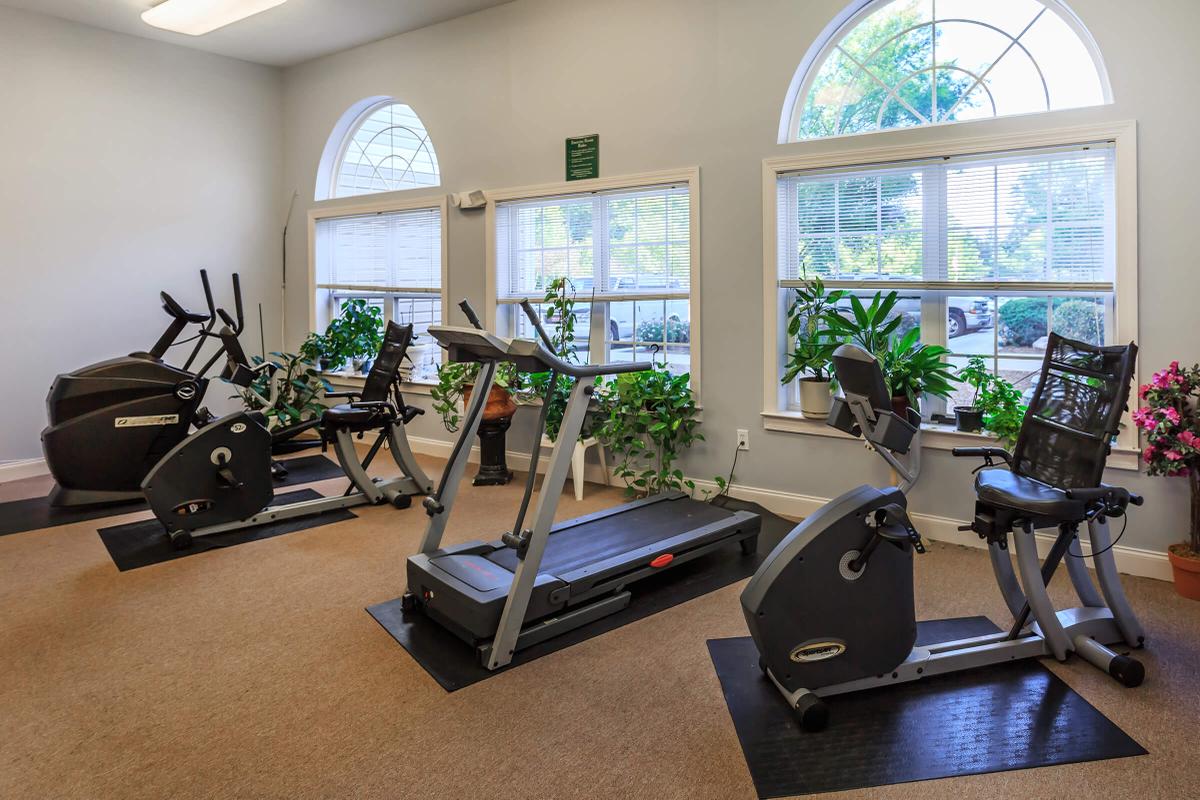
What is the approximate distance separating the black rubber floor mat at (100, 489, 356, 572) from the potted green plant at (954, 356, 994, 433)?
11.0 feet

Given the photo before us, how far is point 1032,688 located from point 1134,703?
28cm

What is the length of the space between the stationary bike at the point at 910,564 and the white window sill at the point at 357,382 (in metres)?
4.14

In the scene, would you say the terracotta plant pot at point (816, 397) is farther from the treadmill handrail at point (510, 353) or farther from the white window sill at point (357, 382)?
the white window sill at point (357, 382)

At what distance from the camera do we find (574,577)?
2895mm

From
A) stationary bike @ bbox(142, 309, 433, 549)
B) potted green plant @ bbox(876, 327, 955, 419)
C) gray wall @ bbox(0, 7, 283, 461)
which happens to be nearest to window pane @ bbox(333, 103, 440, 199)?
gray wall @ bbox(0, 7, 283, 461)

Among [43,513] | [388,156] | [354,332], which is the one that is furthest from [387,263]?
[43,513]

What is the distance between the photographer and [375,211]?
6152 mm

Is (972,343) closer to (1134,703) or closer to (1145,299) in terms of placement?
(1145,299)

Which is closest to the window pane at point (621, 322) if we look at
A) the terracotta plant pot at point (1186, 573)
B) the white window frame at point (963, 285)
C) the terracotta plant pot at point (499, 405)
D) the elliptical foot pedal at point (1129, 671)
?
the terracotta plant pot at point (499, 405)

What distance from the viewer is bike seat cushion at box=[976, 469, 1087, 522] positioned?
2.29 metres

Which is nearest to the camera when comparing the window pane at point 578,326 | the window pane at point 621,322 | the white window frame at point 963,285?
the white window frame at point 963,285

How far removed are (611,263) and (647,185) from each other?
563mm

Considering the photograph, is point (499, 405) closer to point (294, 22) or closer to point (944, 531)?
point (944, 531)

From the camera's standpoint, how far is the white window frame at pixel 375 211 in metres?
5.70
